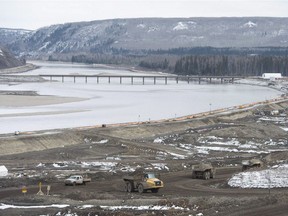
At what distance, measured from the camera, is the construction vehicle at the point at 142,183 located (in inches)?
1373

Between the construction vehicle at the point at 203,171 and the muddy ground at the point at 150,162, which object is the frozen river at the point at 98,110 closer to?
the muddy ground at the point at 150,162

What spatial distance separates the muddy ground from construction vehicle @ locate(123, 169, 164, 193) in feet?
1.69

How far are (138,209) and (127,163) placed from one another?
70.9 feet

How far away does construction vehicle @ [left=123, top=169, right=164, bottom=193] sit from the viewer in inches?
Answer: 1373

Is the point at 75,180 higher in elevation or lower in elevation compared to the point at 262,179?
lower

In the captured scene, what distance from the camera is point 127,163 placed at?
50500mm

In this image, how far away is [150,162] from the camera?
5116 cm

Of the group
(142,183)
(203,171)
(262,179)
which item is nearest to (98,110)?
(203,171)

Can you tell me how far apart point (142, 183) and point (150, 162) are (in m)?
15.8

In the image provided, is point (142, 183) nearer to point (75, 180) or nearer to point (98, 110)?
point (75, 180)

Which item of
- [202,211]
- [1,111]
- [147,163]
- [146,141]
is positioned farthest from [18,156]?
[1,111]

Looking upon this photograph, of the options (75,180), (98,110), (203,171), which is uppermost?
(203,171)

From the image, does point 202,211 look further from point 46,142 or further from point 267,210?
point 46,142

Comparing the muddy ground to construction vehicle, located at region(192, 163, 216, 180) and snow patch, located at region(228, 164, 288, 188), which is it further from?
snow patch, located at region(228, 164, 288, 188)
